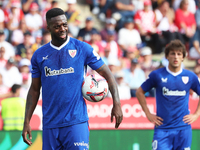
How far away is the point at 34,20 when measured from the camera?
11.0 m

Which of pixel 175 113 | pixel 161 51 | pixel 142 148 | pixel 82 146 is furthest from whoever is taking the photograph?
pixel 161 51

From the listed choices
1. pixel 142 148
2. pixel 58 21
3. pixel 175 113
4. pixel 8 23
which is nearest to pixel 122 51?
pixel 8 23

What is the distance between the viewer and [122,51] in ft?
37.0

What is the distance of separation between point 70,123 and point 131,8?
342 inches

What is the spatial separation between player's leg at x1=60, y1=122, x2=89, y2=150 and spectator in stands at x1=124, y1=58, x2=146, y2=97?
5.95 meters

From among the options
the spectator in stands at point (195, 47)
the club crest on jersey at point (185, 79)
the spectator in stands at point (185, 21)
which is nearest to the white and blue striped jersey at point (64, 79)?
the club crest on jersey at point (185, 79)

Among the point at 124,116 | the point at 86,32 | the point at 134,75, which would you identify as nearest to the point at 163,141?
the point at 124,116

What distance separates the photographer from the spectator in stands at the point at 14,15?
10.7 m

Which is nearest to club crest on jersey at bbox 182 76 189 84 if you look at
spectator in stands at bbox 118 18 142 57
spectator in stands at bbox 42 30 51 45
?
spectator in stands at bbox 42 30 51 45

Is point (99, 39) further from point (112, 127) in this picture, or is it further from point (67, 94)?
point (67, 94)

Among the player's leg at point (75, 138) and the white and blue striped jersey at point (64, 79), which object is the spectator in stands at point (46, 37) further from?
the player's leg at point (75, 138)

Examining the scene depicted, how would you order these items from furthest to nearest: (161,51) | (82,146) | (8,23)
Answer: (161,51), (8,23), (82,146)

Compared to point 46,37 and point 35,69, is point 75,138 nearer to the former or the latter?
point 35,69

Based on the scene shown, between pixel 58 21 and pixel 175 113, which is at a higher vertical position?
pixel 58 21
